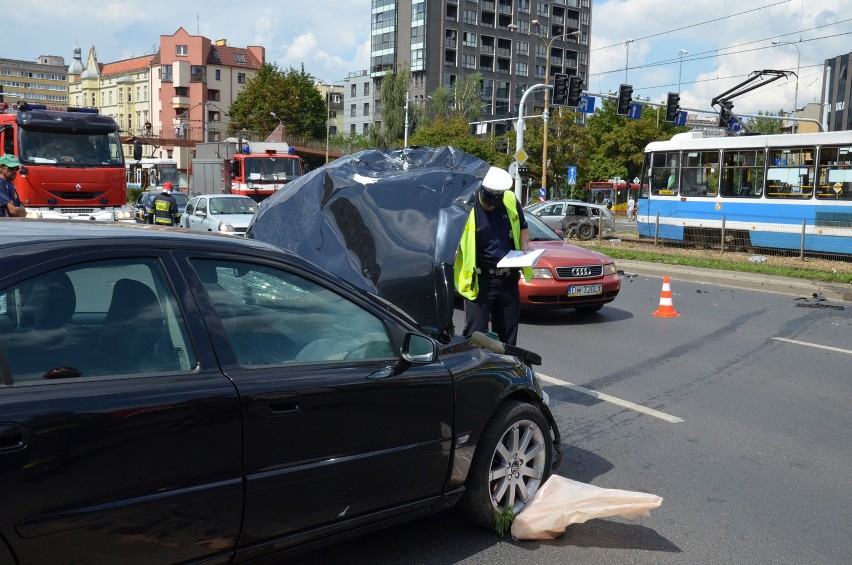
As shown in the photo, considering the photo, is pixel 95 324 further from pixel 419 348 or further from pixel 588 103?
pixel 588 103

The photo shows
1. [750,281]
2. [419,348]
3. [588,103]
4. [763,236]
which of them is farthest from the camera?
[588,103]

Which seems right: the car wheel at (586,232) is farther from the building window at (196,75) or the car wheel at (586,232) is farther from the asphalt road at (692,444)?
the building window at (196,75)

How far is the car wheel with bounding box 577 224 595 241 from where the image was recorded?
1253 inches

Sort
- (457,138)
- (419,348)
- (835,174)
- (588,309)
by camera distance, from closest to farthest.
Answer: (419,348) < (588,309) < (835,174) < (457,138)

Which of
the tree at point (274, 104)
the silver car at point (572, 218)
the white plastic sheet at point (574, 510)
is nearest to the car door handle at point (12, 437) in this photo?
the white plastic sheet at point (574, 510)

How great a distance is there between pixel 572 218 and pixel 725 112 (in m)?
6.93

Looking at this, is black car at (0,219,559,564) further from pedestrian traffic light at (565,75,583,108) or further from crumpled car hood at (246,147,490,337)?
pedestrian traffic light at (565,75,583,108)

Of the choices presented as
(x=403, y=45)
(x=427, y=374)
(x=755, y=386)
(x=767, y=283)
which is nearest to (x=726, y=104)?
(x=767, y=283)

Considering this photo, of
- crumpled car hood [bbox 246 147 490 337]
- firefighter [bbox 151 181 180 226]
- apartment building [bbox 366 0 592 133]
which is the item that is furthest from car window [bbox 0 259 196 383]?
apartment building [bbox 366 0 592 133]

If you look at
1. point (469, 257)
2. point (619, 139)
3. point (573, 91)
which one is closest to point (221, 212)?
point (469, 257)

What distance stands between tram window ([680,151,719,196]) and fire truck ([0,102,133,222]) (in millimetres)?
15924

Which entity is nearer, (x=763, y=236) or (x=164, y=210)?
(x=164, y=210)

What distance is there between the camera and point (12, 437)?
2711 mm

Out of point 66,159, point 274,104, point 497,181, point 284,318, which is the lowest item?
point 284,318
